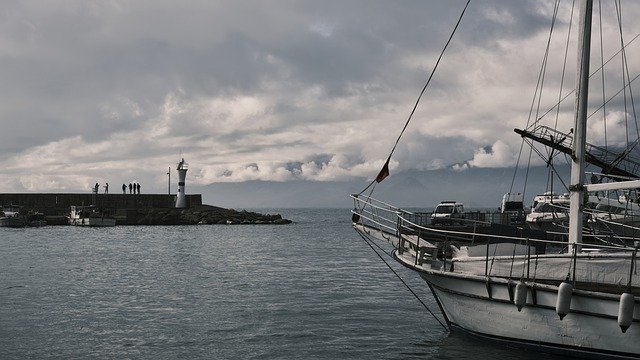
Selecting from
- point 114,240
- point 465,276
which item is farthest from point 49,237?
point 465,276

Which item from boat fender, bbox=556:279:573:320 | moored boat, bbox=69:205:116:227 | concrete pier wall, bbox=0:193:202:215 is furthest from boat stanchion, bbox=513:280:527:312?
concrete pier wall, bbox=0:193:202:215

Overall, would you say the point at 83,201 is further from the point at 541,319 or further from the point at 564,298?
the point at 564,298

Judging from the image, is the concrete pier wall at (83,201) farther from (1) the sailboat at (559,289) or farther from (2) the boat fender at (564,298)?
(2) the boat fender at (564,298)

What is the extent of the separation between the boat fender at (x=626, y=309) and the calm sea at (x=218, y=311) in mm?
2550

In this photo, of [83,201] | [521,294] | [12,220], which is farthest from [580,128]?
[83,201]

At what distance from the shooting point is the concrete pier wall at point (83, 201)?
102 meters

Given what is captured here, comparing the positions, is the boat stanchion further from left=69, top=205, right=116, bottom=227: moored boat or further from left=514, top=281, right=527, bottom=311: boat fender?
left=69, top=205, right=116, bottom=227: moored boat

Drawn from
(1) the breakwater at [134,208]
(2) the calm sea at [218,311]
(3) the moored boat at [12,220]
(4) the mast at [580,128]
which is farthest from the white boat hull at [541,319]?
(1) the breakwater at [134,208]

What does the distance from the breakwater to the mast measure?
8782cm

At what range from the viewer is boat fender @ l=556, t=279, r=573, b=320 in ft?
44.0

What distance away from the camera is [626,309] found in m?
12.8

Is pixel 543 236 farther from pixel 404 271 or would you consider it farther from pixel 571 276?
pixel 404 271

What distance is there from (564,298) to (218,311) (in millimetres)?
13613

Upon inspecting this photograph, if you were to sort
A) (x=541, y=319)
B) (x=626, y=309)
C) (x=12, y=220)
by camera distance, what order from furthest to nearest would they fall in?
(x=12, y=220), (x=541, y=319), (x=626, y=309)
